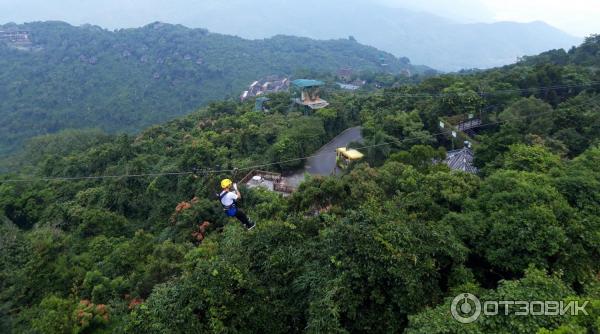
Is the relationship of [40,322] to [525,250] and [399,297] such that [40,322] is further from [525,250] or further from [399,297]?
[525,250]

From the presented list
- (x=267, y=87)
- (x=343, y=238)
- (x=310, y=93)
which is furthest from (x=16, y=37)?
(x=343, y=238)

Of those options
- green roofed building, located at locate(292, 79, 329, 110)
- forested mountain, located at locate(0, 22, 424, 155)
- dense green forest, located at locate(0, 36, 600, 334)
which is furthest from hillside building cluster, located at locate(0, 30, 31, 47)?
green roofed building, located at locate(292, 79, 329, 110)

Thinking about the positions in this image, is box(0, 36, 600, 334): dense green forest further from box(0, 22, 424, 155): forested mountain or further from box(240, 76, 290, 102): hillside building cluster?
box(0, 22, 424, 155): forested mountain
